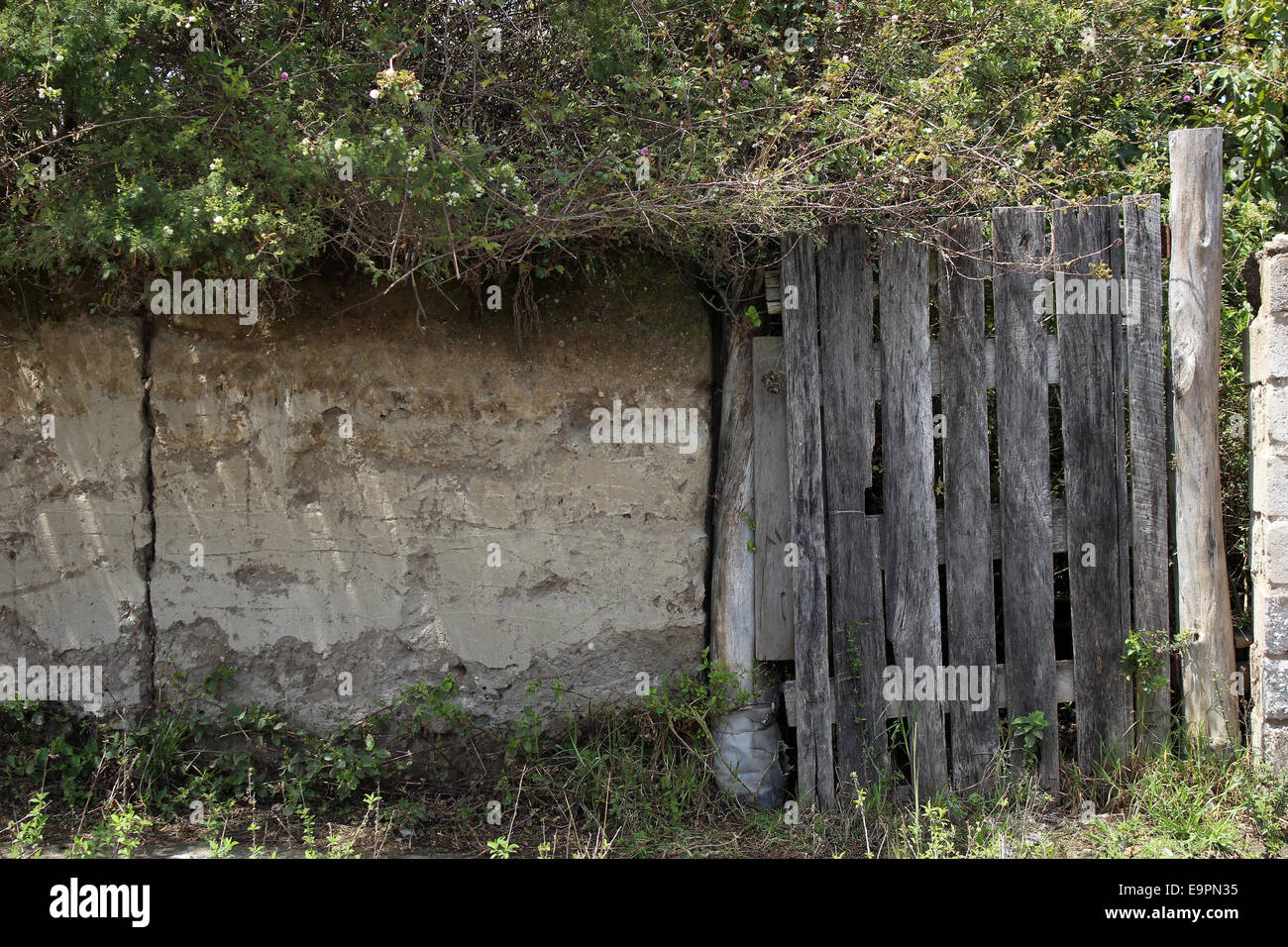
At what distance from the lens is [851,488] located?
142 inches

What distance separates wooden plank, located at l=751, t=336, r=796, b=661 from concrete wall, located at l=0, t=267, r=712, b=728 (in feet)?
0.76

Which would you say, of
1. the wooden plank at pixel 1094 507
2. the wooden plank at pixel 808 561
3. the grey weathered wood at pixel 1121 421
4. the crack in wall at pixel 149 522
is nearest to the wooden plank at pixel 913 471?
the wooden plank at pixel 808 561

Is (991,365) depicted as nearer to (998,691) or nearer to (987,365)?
(987,365)

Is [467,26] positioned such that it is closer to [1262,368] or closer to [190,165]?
[190,165]

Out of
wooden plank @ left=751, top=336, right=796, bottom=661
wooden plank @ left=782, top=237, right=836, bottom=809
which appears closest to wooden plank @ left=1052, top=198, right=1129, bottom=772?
wooden plank @ left=782, top=237, right=836, bottom=809

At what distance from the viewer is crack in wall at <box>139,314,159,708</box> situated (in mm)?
3734

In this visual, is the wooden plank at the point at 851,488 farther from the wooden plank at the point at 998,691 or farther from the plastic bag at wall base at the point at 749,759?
the plastic bag at wall base at the point at 749,759

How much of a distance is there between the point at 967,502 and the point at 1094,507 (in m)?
0.48

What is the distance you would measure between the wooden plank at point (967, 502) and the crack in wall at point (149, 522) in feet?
10.2

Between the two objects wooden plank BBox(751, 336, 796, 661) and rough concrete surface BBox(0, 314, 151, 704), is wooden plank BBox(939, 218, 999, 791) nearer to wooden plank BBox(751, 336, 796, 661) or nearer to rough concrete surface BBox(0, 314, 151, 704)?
wooden plank BBox(751, 336, 796, 661)

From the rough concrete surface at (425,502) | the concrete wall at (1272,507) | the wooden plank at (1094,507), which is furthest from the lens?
the rough concrete surface at (425,502)

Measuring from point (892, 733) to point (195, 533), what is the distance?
2.85m

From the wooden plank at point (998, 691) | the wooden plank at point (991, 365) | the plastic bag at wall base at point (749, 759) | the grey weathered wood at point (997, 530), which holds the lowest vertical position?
the plastic bag at wall base at point (749, 759)

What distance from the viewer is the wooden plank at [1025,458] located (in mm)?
3568
